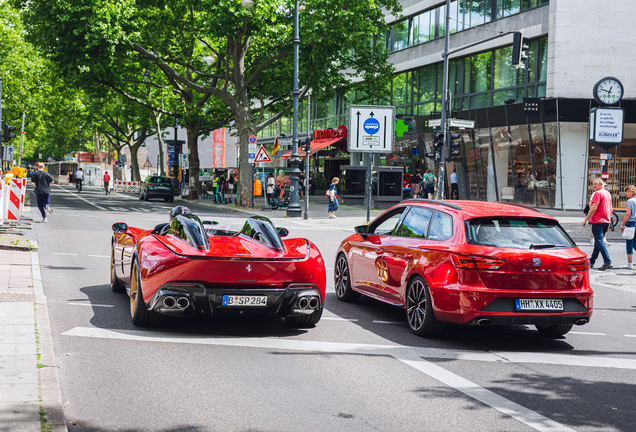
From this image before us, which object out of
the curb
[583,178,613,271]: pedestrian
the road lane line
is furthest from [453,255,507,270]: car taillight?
[583,178,613,271]: pedestrian

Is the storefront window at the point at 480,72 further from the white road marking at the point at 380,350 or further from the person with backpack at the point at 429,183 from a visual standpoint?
the white road marking at the point at 380,350

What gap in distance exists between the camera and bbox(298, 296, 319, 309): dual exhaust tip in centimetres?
703

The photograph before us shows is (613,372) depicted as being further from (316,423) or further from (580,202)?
(580,202)

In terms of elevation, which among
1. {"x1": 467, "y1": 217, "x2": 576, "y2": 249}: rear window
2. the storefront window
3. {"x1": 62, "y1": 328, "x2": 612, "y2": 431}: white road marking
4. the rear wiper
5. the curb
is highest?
the storefront window

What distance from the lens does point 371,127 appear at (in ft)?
76.4

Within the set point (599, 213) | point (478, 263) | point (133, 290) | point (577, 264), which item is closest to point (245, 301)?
point (133, 290)

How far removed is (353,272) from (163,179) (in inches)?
1446

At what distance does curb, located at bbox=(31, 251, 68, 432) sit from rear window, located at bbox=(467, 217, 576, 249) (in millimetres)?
3921

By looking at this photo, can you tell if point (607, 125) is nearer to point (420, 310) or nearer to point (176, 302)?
point (420, 310)

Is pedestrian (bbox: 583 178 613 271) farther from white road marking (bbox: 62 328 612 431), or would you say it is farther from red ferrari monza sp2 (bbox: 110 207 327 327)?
red ferrari monza sp2 (bbox: 110 207 327 327)

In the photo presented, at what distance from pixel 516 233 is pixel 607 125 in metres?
18.4

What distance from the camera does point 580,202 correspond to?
3125cm

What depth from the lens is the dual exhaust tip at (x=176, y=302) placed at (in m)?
6.72

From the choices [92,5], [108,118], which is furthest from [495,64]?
[108,118]
